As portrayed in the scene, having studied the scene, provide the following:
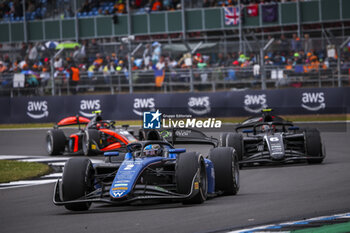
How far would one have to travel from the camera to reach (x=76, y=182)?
927 centimetres

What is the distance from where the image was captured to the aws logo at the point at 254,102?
27.2 metres

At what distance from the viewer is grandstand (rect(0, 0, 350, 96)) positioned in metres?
27.5

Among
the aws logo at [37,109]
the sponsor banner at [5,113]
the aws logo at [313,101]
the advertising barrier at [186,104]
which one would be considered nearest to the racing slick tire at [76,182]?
the advertising barrier at [186,104]

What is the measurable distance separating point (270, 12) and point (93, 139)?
70.3 ft

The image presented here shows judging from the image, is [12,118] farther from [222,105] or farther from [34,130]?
[222,105]

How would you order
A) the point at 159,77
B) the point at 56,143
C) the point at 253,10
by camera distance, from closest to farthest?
the point at 56,143 < the point at 159,77 < the point at 253,10

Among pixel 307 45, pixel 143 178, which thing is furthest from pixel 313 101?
pixel 143 178

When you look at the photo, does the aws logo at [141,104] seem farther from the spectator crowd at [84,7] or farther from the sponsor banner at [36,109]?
the spectator crowd at [84,7]

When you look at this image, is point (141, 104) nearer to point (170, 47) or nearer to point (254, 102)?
point (170, 47)

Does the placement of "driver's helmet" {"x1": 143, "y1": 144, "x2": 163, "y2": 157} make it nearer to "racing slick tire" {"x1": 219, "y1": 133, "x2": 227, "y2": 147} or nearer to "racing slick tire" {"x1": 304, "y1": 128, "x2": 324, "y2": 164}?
"racing slick tire" {"x1": 219, "y1": 133, "x2": 227, "y2": 147}

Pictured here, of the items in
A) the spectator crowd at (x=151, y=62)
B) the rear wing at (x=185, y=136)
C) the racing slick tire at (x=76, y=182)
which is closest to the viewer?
the racing slick tire at (x=76, y=182)

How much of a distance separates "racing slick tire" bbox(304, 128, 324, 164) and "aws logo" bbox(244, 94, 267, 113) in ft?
41.4

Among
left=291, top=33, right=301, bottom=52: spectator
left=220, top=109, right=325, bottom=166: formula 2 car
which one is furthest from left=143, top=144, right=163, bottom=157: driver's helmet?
left=291, top=33, right=301, bottom=52: spectator

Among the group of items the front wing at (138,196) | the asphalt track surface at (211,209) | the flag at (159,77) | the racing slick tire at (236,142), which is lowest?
the asphalt track surface at (211,209)
